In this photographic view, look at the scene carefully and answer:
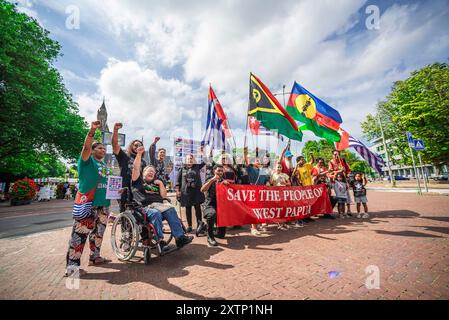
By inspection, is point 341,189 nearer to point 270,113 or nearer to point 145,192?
point 270,113

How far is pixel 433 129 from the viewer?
58.9 ft

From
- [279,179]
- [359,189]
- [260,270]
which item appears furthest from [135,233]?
[359,189]

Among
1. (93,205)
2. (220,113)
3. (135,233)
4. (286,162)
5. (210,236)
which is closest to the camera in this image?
(135,233)

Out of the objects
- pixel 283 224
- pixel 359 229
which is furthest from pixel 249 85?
pixel 359 229

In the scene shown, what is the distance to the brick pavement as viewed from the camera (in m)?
2.47

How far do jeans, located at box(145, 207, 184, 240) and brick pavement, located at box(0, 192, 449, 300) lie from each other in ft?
1.72

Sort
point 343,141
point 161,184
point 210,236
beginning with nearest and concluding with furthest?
point 161,184 < point 210,236 < point 343,141

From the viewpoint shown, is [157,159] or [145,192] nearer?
[145,192]

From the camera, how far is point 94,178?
10.6 ft

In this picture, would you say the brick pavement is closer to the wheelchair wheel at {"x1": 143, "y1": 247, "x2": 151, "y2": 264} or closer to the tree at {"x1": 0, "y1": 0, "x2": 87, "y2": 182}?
the wheelchair wheel at {"x1": 143, "y1": 247, "x2": 151, "y2": 264}

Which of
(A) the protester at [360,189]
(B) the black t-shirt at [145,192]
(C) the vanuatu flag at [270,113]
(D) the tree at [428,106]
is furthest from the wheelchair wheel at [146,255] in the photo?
(D) the tree at [428,106]

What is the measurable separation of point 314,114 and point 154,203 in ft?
21.5

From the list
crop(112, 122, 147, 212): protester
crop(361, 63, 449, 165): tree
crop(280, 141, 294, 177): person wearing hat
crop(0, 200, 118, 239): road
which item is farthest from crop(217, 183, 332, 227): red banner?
crop(361, 63, 449, 165): tree

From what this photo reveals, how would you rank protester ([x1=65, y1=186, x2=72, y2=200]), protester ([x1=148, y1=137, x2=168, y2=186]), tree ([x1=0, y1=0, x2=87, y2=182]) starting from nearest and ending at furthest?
protester ([x1=148, y1=137, x2=168, y2=186])
tree ([x1=0, y1=0, x2=87, y2=182])
protester ([x1=65, y1=186, x2=72, y2=200])
